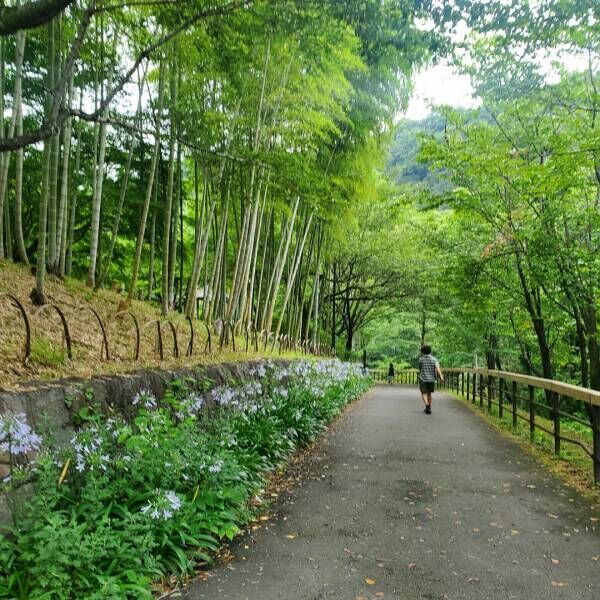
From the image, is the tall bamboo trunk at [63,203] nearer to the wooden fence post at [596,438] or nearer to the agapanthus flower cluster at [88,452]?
the agapanthus flower cluster at [88,452]

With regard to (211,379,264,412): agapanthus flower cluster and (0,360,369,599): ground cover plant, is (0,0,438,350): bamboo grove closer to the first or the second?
(0,360,369,599): ground cover plant

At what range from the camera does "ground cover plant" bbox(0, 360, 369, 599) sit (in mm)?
2096

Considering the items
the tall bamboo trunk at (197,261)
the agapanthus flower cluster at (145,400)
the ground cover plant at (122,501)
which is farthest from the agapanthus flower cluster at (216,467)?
the tall bamboo trunk at (197,261)

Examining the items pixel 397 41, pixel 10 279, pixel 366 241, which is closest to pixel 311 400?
pixel 10 279

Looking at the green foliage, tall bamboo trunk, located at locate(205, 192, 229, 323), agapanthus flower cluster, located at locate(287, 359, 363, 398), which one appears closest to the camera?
the green foliage

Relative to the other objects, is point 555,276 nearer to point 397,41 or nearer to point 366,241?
point 397,41

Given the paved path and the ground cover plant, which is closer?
the ground cover plant

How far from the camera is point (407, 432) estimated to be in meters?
6.88

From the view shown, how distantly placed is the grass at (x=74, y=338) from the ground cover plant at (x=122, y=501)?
0.55 metres

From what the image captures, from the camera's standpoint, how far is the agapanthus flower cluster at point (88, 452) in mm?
2488

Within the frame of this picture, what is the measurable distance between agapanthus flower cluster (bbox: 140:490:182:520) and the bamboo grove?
200 cm

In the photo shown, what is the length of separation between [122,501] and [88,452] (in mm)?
399

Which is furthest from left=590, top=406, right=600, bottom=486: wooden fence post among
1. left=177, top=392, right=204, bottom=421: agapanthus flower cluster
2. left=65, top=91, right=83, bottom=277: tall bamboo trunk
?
left=65, top=91, right=83, bottom=277: tall bamboo trunk

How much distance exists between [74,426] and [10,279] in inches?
144
